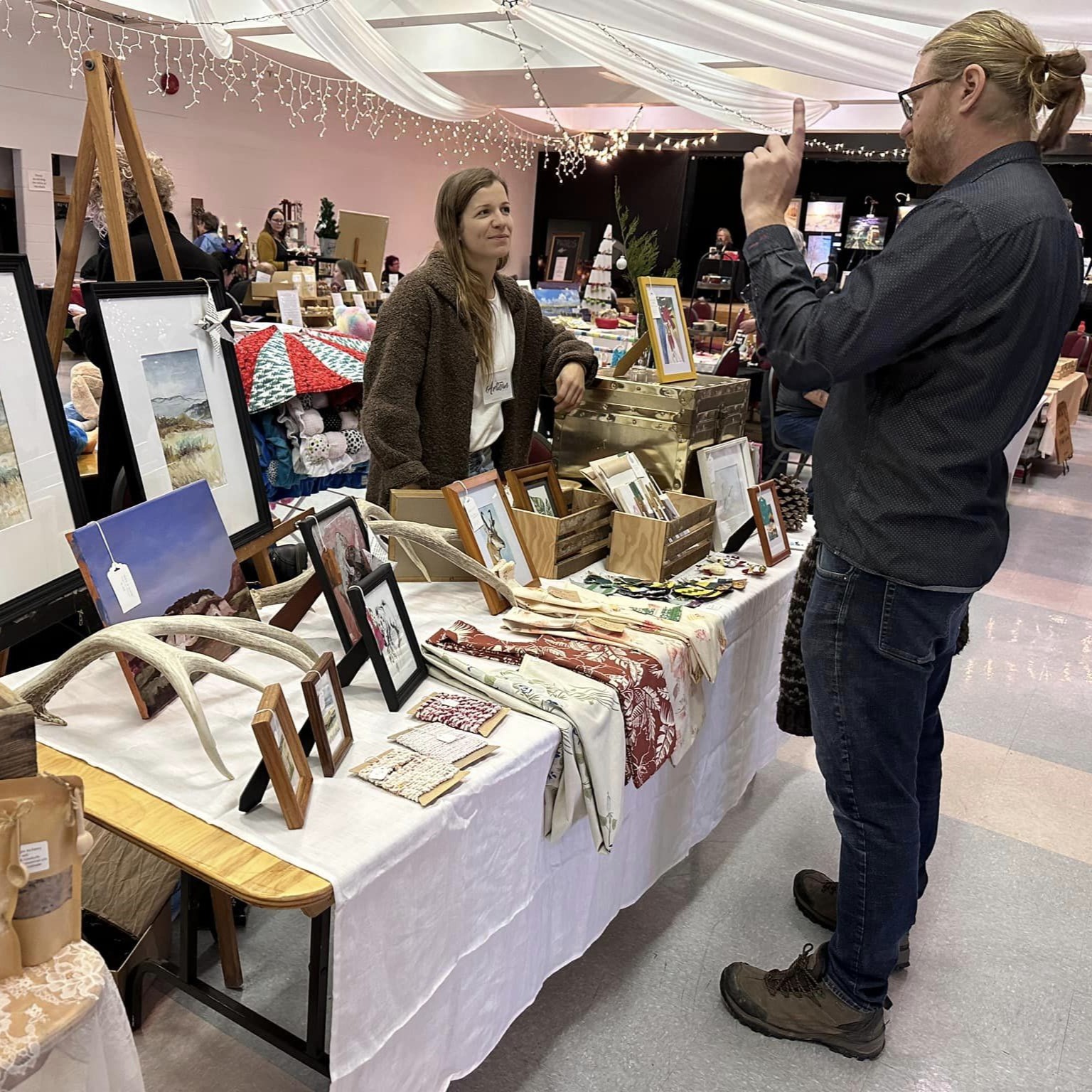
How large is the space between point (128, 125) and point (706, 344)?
19.8 ft

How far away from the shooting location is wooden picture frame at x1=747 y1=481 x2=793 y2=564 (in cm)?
224

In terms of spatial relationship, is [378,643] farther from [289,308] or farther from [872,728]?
[289,308]

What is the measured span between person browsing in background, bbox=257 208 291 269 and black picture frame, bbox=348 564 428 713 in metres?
6.76

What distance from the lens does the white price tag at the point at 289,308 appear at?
5145mm

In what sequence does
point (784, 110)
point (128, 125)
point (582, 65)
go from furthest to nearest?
point (582, 65)
point (784, 110)
point (128, 125)

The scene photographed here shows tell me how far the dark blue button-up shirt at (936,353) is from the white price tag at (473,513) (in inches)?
23.2

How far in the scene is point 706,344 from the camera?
24.8 feet

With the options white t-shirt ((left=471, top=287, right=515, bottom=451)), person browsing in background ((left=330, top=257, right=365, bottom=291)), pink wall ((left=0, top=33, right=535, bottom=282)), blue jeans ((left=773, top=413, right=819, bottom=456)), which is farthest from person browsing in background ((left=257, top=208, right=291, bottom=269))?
white t-shirt ((left=471, top=287, right=515, bottom=451))

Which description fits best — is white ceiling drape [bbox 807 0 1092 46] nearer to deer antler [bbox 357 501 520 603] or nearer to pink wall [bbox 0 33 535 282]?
deer antler [bbox 357 501 520 603]

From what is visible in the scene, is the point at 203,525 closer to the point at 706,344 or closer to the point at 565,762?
the point at 565,762

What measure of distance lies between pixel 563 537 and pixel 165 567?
765 mm

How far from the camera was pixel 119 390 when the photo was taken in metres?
1.66

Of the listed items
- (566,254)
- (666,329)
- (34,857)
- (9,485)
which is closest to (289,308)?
(666,329)

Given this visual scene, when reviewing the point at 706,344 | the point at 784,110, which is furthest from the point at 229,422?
the point at 784,110
